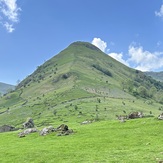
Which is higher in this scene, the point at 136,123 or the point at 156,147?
the point at 136,123

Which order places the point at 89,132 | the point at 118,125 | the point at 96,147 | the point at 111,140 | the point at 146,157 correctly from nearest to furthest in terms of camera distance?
the point at 146,157 < the point at 96,147 < the point at 111,140 < the point at 89,132 < the point at 118,125

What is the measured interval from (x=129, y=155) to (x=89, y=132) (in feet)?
→ 75.6

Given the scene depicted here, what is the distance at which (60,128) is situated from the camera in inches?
2409

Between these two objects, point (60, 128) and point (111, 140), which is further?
point (60, 128)

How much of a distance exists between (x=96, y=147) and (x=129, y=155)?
28.7 feet

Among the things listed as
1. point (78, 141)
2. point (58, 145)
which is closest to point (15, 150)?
point (58, 145)

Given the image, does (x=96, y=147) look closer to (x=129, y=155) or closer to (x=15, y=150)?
(x=129, y=155)

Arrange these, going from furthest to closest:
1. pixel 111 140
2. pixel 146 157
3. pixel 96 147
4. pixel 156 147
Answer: pixel 111 140, pixel 96 147, pixel 156 147, pixel 146 157

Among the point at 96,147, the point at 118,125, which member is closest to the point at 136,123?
the point at 118,125

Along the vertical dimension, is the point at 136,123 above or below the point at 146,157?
above

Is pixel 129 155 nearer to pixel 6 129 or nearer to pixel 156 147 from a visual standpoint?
pixel 156 147

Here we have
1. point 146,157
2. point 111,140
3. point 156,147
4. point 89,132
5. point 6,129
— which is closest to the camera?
point 146,157

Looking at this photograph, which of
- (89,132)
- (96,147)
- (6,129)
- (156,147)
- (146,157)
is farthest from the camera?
(6,129)

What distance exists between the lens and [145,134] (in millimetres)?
48188
